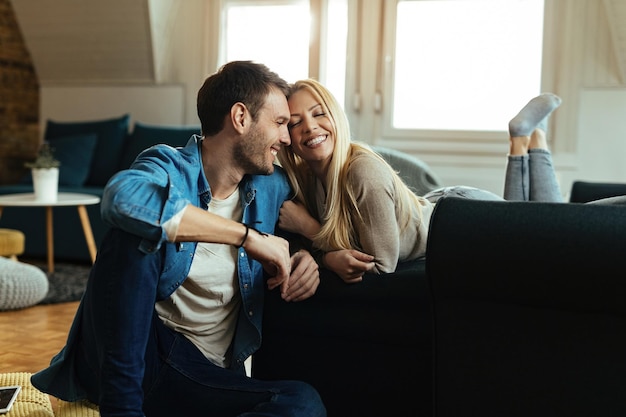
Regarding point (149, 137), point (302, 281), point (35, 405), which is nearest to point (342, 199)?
point (302, 281)

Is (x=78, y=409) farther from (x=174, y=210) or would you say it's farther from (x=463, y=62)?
(x=463, y=62)

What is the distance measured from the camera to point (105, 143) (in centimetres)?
554

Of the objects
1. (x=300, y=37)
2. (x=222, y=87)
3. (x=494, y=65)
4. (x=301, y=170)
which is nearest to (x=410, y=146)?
(x=494, y=65)

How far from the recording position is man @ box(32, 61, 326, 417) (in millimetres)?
1483

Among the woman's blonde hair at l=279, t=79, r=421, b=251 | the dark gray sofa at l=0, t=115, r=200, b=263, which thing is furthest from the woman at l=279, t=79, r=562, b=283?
the dark gray sofa at l=0, t=115, r=200, b=263

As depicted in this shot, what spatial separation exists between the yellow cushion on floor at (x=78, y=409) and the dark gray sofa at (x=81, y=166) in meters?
3.24

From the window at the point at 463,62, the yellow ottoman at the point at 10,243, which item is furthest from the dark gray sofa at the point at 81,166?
the window at the point at 463,62

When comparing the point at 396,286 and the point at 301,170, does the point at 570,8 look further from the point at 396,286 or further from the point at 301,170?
the point at 396,286

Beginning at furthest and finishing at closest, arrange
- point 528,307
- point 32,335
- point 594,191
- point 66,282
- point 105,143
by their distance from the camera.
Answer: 1. point 105,143
2. point 66,282
3. point 32,335
4. point 594,191
5. point 528,307

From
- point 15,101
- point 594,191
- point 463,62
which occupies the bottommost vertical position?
point 594,191

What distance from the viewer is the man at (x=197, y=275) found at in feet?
4.87

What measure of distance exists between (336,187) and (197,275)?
0.44 m

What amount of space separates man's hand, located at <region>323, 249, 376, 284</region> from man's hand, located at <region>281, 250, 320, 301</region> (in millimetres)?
49

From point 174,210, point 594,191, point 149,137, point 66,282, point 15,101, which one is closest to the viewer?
point 174,210
